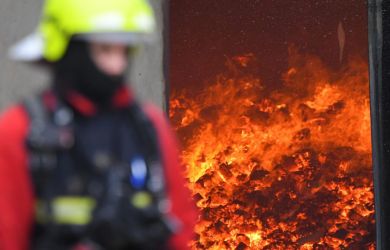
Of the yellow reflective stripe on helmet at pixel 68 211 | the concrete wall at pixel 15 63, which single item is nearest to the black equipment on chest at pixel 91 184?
the yellow reflective stripe on helmet at pixel 68 211

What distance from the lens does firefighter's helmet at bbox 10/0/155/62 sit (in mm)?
2340

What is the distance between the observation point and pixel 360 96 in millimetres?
6277

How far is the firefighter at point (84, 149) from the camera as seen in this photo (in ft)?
7.55

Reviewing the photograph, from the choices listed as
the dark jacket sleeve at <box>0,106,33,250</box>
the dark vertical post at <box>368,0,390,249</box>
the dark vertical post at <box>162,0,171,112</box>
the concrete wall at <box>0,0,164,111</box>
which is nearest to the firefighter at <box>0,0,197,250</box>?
the dark jacket sleeve at <box>0,106,33,250</box>

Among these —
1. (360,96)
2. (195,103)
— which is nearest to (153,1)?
(195,103)

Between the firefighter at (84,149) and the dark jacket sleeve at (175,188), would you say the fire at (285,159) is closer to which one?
the dark jacket sleeve at (175,188)

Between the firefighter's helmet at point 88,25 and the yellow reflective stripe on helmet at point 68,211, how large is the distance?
370 millimetres

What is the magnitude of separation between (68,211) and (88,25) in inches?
18.1

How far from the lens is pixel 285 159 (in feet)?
20.4

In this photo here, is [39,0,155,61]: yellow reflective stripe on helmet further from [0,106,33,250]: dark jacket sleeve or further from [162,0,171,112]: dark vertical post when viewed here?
[162,0,171,112]: dark vertical post

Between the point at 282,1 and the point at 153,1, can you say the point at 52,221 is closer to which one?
the point at 153,1

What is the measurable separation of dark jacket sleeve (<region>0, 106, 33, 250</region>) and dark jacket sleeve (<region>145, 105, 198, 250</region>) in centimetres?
39

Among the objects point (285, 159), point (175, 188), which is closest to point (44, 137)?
point (175, 188)

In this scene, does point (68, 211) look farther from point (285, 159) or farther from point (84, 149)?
point (285, 159)
